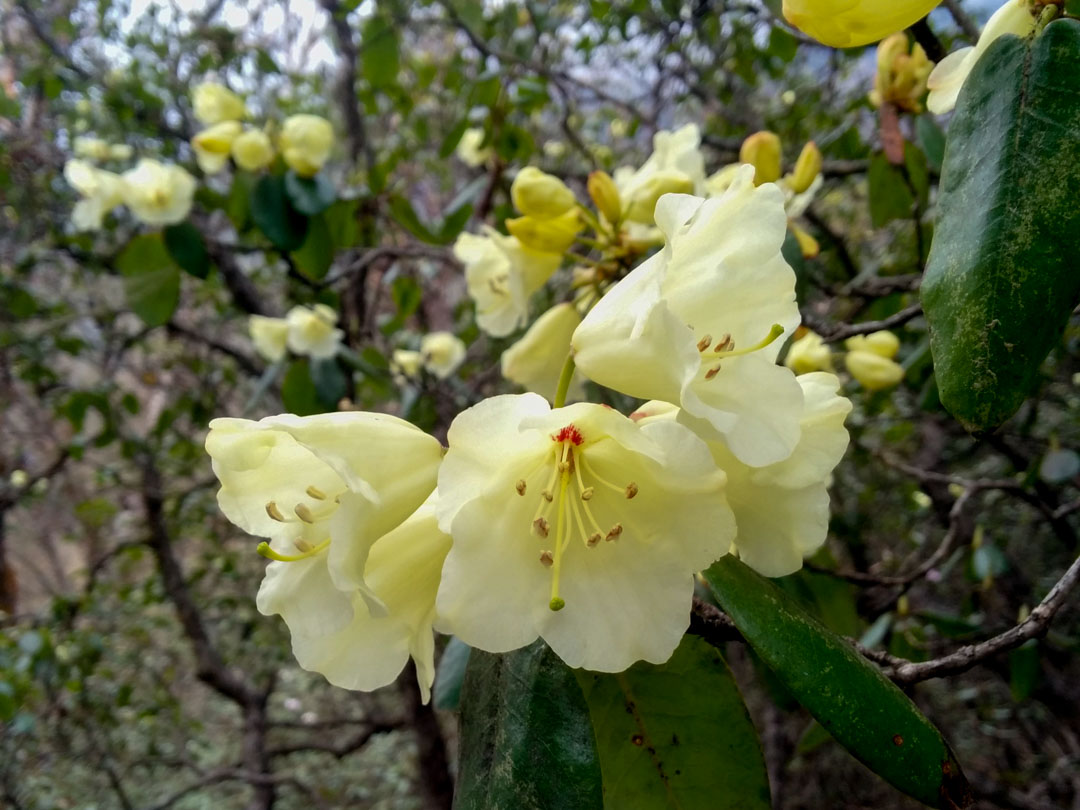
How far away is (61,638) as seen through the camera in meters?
2.83

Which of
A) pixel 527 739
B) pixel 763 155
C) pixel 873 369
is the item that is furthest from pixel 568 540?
pixel 873 369

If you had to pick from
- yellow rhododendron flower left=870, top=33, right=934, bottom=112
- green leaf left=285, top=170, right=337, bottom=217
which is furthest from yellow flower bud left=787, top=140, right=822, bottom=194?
green leaf left=285, top=170, right=337, bottom=217

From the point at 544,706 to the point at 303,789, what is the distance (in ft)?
8.61

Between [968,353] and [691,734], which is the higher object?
[968,353]

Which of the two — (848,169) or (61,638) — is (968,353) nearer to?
(848,169)

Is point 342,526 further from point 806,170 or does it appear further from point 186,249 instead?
point 186,249

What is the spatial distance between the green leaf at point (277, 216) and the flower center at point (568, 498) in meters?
1.31

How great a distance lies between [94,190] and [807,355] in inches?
73.7

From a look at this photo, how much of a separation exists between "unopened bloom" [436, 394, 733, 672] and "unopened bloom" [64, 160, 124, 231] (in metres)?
1.89

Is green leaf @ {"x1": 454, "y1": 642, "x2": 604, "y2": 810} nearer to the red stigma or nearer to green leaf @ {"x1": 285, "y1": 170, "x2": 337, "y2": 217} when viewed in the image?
the red stigma

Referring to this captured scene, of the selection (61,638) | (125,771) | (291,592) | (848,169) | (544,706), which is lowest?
(125,771)

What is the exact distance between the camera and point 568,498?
60 cm

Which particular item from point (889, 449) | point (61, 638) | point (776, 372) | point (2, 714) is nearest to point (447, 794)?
point (2, 714)

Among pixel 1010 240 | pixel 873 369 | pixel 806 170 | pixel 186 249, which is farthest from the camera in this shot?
Answer: pixel 186 249
